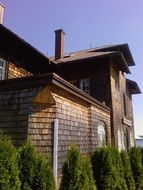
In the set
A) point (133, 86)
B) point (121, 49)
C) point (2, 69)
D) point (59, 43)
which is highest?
point (59, 43)

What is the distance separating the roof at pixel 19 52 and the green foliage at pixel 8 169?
736 cm

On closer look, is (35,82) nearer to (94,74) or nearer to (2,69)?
(2,69)

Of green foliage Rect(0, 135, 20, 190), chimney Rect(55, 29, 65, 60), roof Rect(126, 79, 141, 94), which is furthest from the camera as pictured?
roof Rect(126, 79, 141, 94)

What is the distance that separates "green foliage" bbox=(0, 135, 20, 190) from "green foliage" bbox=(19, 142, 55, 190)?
340 millimetres

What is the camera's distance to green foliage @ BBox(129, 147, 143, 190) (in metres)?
9.48

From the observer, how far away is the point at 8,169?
4629 mm

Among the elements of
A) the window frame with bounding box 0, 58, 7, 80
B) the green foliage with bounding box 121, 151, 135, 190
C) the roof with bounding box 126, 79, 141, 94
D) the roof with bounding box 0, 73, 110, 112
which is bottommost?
the green foliage with bounding box 121, 151, 135, 190

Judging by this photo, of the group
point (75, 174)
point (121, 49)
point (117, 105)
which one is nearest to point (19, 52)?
point (117, 105)

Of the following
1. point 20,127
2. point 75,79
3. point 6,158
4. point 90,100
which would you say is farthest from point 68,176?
point 75,79

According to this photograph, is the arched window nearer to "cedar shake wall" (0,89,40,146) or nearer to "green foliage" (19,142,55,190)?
"cedar shake wall" (0,89,40,146)

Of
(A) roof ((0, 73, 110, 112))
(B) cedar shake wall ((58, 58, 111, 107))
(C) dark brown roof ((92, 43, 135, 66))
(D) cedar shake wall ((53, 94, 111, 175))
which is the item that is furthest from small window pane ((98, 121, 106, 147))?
(C) dark brown roof ((92, 43, 135, 66))

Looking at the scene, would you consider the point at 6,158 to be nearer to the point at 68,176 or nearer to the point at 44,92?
the point at 68,176

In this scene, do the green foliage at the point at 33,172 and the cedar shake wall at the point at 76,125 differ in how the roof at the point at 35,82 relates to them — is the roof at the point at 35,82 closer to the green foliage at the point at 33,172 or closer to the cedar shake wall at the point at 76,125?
the cedar shake wall at the point at 76,125

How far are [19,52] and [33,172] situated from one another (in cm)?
833
